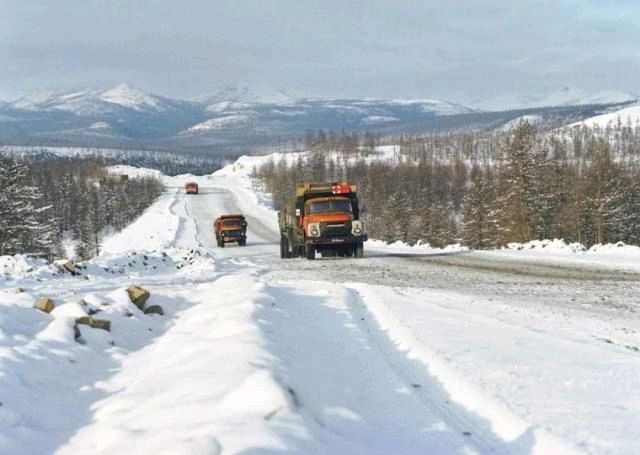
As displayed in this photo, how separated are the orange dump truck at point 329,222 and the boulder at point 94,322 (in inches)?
648

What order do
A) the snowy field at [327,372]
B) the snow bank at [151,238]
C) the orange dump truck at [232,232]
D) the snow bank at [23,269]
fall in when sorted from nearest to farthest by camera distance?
the snowy field at [327,372], the snow bank at [23,269], the orange dump truck at [232,232], the snow bank at [151,238]

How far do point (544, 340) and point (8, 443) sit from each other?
6.48 meters

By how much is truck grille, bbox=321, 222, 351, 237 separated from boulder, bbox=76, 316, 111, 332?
16.6 m

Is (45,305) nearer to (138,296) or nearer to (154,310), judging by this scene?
(138,296)

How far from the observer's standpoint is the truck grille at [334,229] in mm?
25328

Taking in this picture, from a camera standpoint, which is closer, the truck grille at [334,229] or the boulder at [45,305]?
the boulder at [45,305]

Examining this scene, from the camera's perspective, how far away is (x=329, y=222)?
25328mm

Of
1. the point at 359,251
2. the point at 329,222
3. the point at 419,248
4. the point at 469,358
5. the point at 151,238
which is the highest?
the point at 329,222

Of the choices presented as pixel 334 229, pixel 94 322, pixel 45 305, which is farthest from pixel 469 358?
pixel 334 229

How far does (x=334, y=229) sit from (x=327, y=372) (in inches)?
723

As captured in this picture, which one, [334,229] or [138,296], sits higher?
[334,229]

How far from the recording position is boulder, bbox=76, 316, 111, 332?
8.97 m

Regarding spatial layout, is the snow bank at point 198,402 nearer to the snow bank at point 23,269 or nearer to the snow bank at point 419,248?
the snow bank at point 23,269

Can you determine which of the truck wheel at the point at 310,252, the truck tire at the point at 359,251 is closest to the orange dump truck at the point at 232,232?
the truck wheel at the point at 310,252
